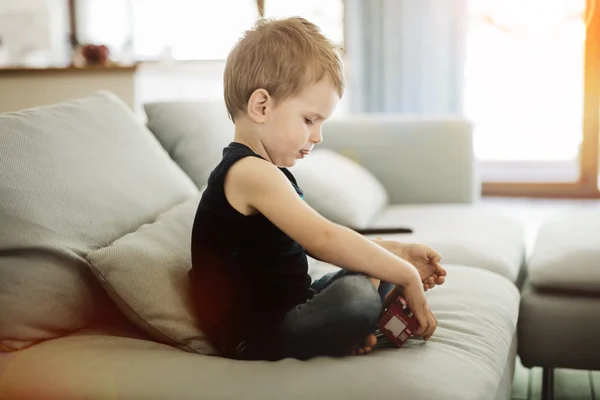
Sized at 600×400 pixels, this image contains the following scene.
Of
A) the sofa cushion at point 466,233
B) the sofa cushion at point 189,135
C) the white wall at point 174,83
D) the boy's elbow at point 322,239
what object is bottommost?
the sofa cushion at point 466,233

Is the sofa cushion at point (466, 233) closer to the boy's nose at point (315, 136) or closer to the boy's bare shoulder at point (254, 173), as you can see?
the boy's nose at point (315, 136)

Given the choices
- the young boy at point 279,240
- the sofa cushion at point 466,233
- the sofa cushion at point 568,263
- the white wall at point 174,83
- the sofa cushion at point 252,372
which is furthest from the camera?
the white wall at point 174,83

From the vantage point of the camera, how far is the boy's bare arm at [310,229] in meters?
Result: 1.10

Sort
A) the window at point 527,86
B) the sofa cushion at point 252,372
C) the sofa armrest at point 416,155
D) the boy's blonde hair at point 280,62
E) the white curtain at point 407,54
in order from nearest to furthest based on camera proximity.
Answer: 1. the sofa cushion at point 252,372
2. the boy's blonde hair at point 280,62
3. the sofa armrest at point 416,155
4. the white curtain at point 407,54
5. the window at point 527,86

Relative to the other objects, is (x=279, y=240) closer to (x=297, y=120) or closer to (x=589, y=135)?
(x=297, y=120)

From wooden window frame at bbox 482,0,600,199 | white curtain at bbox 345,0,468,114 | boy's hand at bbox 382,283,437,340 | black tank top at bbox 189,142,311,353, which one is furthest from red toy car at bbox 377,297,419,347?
wooden window frame at bbox 482,0,600,199

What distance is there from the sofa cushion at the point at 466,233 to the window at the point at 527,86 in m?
1.95

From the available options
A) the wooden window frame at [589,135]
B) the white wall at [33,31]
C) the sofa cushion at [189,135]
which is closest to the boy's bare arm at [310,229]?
the sofa cushion at [189,135]

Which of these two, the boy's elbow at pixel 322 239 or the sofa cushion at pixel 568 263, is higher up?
the boy's elbow at pixel 322 239

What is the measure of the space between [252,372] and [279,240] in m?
0.24

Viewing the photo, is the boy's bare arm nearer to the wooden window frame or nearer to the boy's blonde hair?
the boy's blonde hair

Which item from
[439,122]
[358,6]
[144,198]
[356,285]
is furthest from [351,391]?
[358,6]

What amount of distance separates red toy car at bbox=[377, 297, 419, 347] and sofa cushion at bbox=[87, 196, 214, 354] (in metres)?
0.31

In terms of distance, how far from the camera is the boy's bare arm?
1.10 m
